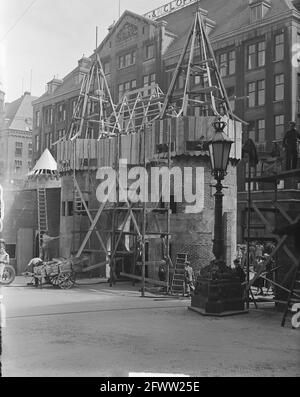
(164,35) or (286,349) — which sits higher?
(164,35)

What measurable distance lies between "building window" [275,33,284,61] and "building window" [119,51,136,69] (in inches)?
494

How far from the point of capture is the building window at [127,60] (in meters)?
44.2

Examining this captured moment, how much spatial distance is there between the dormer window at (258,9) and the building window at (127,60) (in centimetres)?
1072

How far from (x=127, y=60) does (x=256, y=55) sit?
459 inches

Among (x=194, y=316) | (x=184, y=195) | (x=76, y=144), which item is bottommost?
(x=194, y=316)

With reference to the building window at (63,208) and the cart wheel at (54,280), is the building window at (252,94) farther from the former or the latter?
the cart wheel at (54,280)

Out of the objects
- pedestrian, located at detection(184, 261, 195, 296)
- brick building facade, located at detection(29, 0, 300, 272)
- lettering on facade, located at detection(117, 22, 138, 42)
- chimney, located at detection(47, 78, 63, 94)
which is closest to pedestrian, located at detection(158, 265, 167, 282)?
pedestrian, located at detection(184, 261, 195, 296)

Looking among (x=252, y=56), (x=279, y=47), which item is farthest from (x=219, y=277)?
(x=252, y=56)
